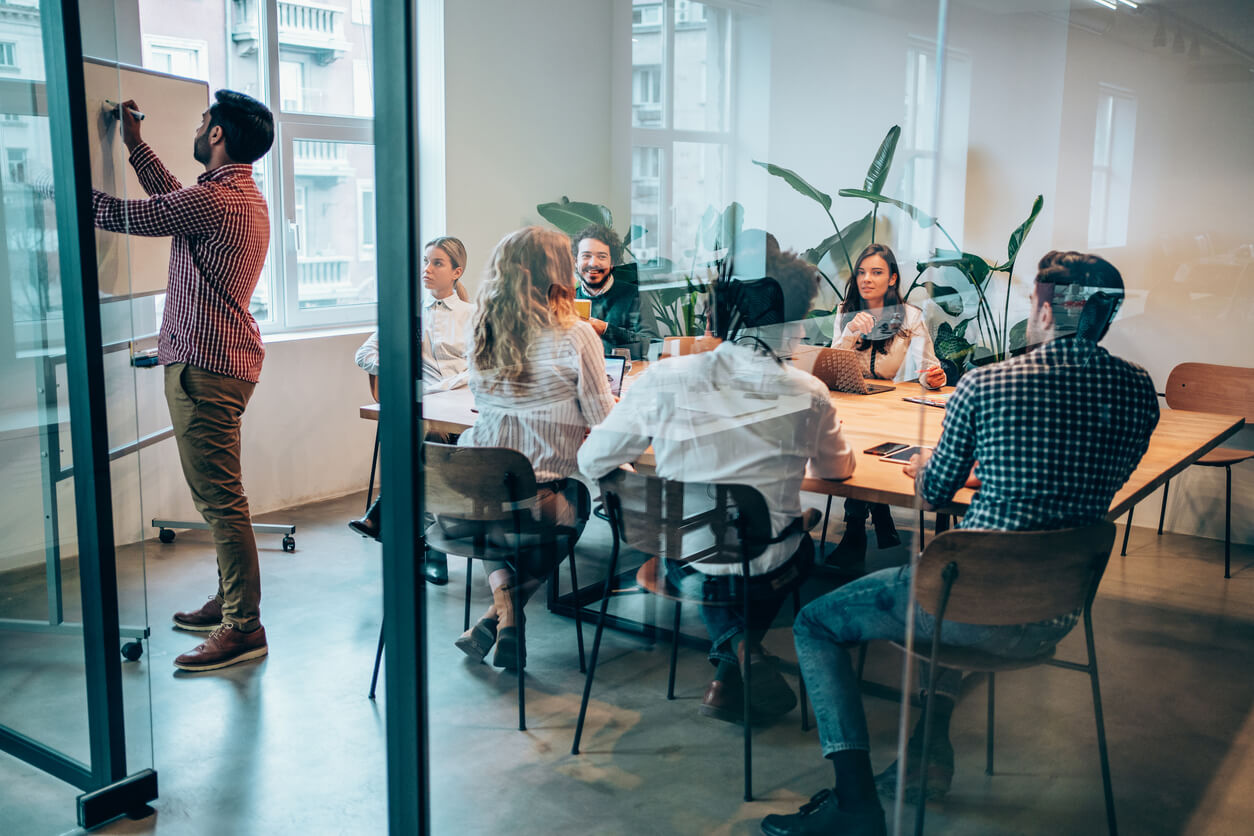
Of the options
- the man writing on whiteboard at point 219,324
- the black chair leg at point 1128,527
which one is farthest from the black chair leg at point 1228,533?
the man writing on whiteboard at point 219,324

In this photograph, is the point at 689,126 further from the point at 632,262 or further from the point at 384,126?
the point at 384,126

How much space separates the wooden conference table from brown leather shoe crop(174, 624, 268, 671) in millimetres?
2246

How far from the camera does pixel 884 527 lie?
1628mm

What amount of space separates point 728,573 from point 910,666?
327mm

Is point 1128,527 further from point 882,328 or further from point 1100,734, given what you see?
point 882,328

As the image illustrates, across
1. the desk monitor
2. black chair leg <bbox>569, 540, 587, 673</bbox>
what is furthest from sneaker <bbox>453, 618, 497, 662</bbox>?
the desk monitor

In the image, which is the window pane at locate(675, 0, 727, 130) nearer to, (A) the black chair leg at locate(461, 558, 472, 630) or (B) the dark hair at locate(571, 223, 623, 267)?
(B) the dark hair at locate(571, 223, 623, 267)

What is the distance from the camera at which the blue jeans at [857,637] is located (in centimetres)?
164

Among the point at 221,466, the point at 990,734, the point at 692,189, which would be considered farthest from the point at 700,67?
the point at 221,466

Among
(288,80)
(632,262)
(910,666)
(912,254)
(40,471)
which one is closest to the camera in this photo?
(912,254)

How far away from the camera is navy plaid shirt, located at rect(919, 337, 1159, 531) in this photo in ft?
5.00

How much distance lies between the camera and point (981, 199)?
150cm

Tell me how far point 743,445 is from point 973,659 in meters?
0.48

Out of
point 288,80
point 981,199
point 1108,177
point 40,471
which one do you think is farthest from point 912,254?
point 288,80
